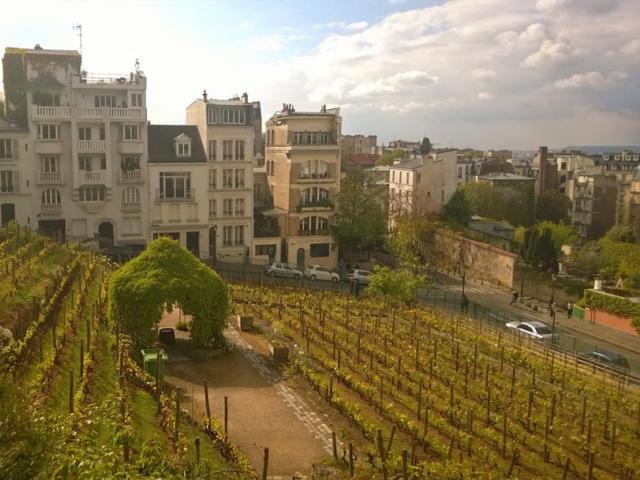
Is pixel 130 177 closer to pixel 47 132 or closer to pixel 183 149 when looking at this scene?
pixel 183 149

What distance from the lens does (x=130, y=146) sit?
1748 inches

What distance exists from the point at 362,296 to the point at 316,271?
7.20 m

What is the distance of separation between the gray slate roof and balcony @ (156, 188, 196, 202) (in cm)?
208

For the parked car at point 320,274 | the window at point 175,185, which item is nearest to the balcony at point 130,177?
the window at point 175,185

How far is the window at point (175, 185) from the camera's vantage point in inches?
1811

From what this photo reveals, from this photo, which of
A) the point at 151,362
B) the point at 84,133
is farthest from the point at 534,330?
the point at 84,133

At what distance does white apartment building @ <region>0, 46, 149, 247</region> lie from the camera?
141 ft

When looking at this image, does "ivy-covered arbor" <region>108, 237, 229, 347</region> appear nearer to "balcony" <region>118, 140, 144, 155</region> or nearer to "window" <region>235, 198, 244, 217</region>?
"balcony" <region>118, 140, 144, 155</region>

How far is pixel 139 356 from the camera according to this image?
21.2m

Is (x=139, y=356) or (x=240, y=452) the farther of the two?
(x=139, y=356)

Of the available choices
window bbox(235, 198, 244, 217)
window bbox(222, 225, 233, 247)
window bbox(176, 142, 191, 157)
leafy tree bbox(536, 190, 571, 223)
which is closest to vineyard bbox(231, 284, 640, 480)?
window bbox(222, 225, 233, 247)

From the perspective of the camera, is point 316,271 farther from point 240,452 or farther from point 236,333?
point 240,452

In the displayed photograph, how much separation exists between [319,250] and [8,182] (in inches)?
871

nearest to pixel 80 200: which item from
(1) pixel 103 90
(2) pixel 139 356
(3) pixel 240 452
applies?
(1) pixel 103 90
